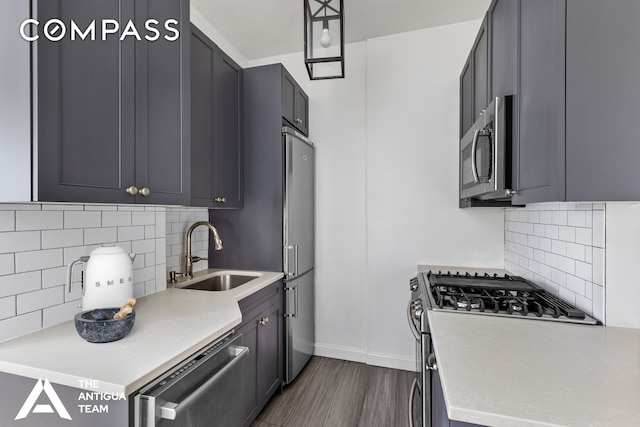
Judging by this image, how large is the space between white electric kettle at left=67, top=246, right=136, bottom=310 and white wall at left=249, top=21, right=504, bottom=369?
180cm

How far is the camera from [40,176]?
0.90 m

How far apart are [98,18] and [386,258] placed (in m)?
2.40

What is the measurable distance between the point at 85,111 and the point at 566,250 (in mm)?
2126


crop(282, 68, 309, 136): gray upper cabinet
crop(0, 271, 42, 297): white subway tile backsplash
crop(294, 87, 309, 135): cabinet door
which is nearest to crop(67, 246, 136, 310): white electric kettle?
crop(0, 271, 42, 297): white subway tile backsplash

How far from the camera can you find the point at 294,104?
255cm

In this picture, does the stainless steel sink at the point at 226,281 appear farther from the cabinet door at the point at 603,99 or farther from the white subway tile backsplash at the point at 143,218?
the cabinet door at the point at 603,99

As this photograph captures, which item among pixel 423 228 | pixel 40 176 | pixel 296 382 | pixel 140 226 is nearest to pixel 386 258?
pixel 423 228

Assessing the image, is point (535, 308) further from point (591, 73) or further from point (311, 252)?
point (311, 252)

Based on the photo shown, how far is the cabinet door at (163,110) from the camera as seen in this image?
126cm

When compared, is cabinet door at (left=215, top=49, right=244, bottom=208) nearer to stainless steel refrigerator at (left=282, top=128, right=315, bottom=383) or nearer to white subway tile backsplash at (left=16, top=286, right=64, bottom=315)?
stainless steel refrigerator at (left=282, top=128, right=315, bottom=383)

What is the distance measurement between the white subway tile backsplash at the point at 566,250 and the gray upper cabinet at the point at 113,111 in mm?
1828

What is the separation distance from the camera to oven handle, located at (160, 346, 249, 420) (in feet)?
3.11

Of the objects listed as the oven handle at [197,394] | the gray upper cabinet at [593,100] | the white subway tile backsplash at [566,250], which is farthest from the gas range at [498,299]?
the oven handle at [197,394]

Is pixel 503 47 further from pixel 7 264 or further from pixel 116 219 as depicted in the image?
pixel 7 264
